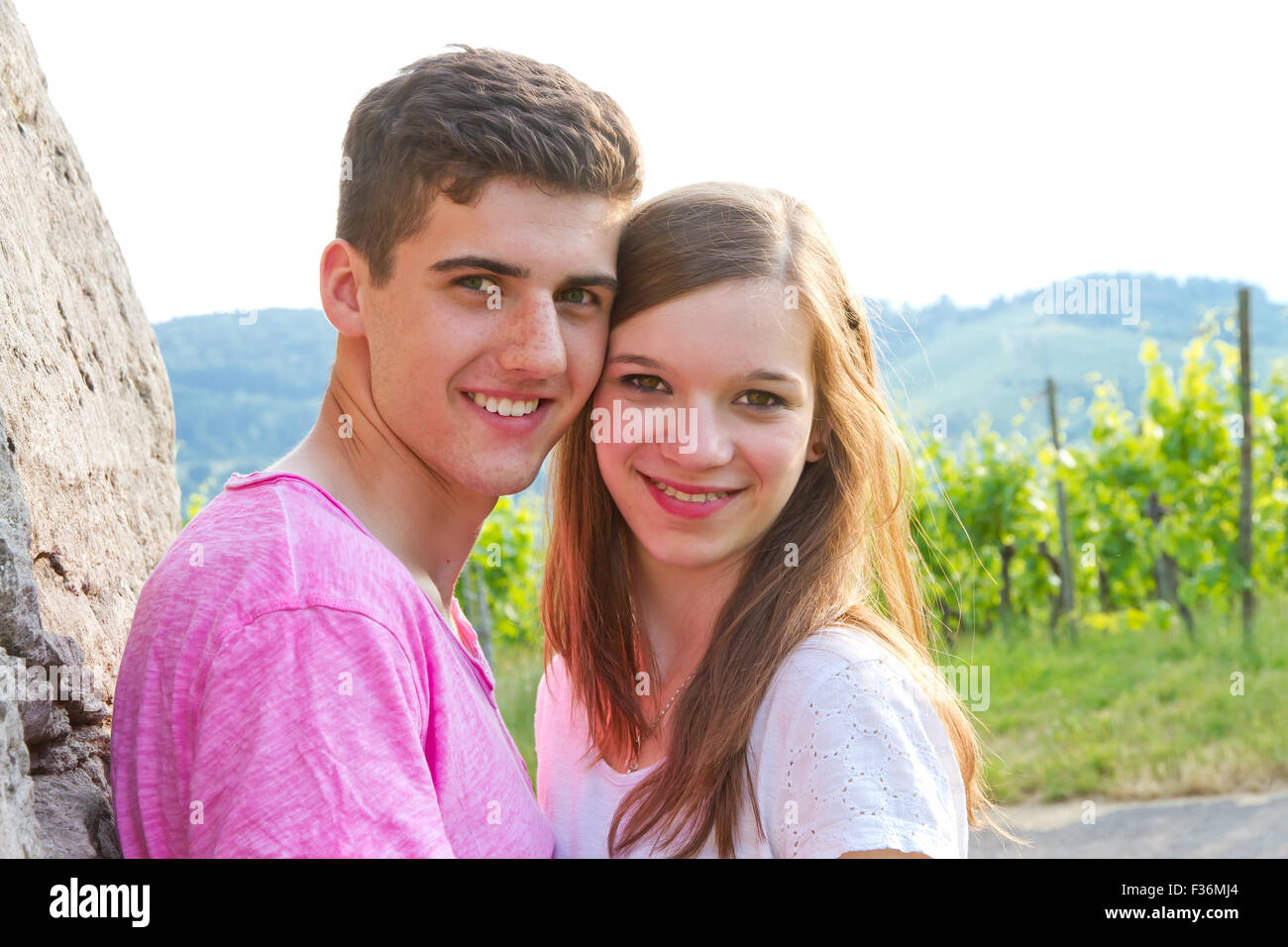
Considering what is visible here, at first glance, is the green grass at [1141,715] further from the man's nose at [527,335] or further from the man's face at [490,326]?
the man's nose at [527,335]

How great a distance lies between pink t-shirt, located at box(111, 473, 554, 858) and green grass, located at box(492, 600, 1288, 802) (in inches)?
182

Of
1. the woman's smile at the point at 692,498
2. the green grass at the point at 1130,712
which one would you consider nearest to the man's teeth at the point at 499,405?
the woman's smile at the point at 692,498

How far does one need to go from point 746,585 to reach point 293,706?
1.01 m

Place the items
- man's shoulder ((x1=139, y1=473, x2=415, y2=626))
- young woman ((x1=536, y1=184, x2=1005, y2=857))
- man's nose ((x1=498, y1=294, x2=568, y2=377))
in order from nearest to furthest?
man's shoulder ((x1=139, y1=473, x2=415, y2=626)) < young woman ((x1=536, y1=184, x2=1005, y2=857)) < man's nose ((x1=498, y1=294, x2=568, y2=377))

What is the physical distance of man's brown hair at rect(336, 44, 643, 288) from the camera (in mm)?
1888

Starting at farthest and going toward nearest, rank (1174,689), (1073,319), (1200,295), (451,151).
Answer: (1073,319), (1200,295), (1174,689), (451,151)

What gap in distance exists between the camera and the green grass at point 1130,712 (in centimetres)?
646

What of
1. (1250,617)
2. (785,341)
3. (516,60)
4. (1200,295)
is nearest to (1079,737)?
(1250,617)

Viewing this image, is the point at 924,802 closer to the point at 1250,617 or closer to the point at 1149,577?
the point at 1250,617

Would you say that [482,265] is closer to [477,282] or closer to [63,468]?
[477,282]

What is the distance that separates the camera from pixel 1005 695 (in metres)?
7.89

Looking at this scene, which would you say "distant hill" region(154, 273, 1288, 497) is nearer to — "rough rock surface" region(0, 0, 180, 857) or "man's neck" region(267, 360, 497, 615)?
"man's neck" region(267, 360, 497, 615)

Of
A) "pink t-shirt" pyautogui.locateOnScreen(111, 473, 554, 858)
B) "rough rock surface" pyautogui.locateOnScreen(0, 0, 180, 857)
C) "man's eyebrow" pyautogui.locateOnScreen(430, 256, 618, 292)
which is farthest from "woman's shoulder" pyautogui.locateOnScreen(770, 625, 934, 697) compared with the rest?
"rough rock surface" pyautogui.locateOnScreen(0, 0, 180, 857)

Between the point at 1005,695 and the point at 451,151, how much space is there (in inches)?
275
